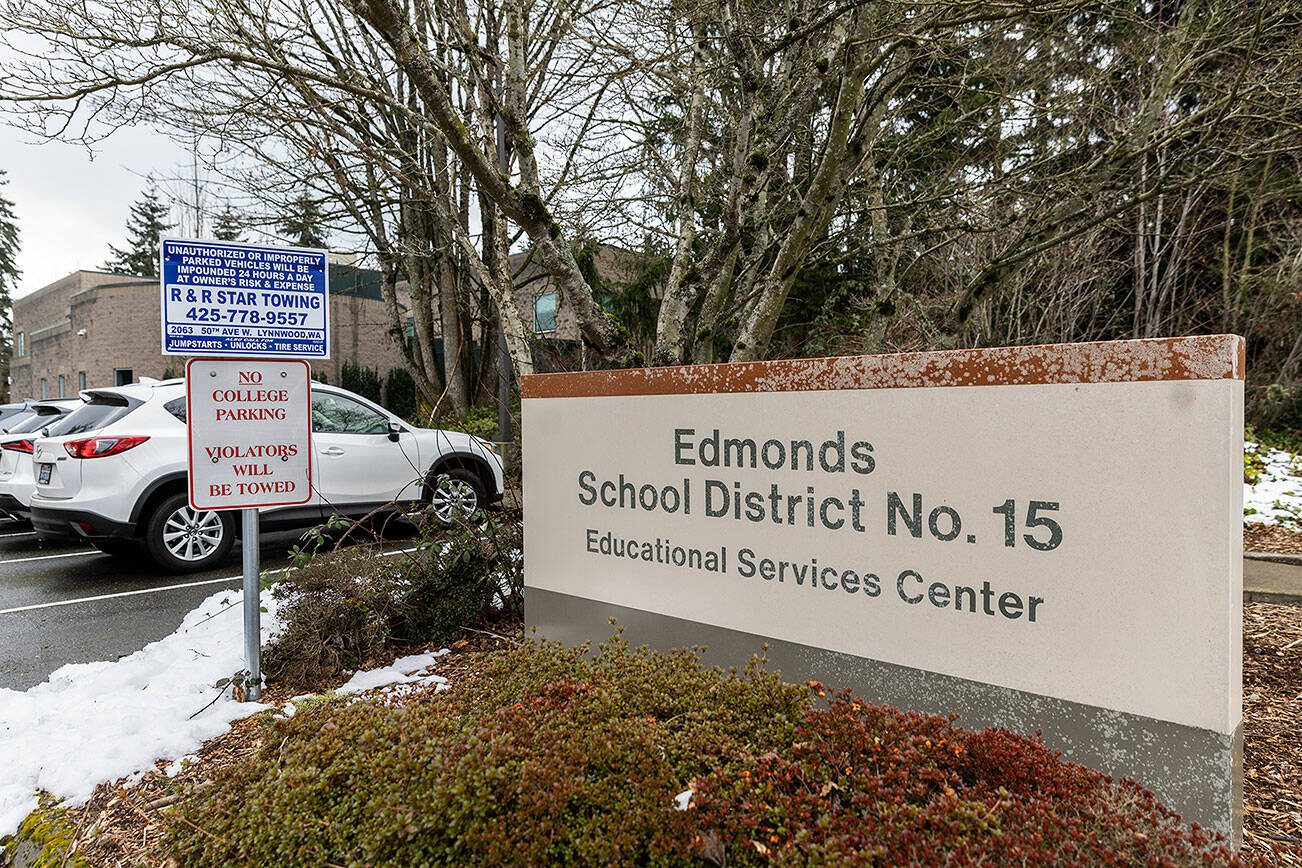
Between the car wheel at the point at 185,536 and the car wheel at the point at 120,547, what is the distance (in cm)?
26

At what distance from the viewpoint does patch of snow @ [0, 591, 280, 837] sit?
10.5ft

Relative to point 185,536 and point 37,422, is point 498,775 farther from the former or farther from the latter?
point 37,422

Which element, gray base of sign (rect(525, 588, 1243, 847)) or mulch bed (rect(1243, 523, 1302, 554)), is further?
mulch bed (rect(1243, 523, 1302, 554))

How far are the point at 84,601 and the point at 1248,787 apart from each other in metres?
8.12

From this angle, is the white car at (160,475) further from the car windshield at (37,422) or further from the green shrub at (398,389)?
the green shrub at (398,389)

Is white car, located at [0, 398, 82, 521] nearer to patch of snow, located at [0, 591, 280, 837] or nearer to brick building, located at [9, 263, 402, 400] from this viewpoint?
patch of snow, located at [0, 591, 280, 837]

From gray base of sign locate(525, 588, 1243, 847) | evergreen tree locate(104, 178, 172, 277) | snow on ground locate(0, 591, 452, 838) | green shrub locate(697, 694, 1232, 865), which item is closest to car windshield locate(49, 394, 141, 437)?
snow on ground locate(0, 591, 452, 838)

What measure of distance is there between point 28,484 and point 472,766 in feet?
30.9

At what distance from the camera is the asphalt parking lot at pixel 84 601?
5.26m

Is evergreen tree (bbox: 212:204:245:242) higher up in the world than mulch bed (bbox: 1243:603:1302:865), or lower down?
higher up

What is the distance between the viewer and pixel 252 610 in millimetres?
4008

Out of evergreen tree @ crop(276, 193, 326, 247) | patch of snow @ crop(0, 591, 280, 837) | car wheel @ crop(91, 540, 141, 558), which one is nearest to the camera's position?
patch of snow @ crop(0, 591, 280, 837)

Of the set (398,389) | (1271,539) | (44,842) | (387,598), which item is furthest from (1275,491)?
(398,389)

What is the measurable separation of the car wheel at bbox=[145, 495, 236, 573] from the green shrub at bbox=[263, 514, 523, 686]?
3383 mm
